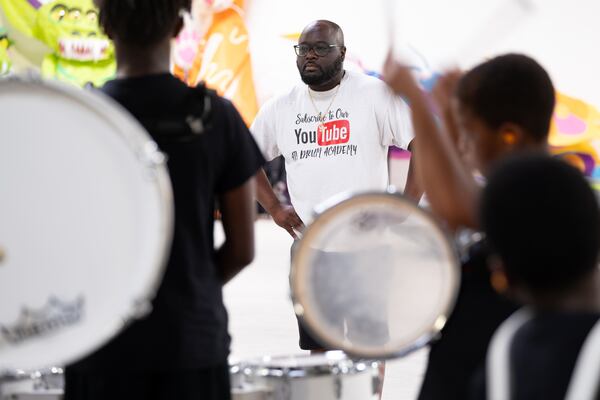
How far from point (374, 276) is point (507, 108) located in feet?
1.63

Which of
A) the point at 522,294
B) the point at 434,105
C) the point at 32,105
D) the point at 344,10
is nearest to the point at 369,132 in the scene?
the point at 434,105

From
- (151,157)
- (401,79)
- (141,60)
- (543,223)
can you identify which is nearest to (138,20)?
(141,60)

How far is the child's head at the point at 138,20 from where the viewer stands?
2275 millimetres

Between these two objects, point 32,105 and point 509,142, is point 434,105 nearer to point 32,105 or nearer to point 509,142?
point 509,142

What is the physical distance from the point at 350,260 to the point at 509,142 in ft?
1.52

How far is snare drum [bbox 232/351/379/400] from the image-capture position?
9.58ft

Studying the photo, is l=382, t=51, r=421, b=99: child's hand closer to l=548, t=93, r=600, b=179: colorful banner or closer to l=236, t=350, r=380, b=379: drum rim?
l=236, t=350, r=380, b=379: drum rim

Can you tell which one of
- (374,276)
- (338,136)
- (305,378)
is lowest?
(305,378)

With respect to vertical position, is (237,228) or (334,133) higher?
(237,228)

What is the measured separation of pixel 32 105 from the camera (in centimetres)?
204

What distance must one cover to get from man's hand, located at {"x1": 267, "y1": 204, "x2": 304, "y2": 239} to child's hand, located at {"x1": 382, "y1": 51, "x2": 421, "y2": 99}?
2.11 m

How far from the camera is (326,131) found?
178 inches

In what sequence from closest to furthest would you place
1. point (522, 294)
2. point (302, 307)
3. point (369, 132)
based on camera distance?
point (522, 294)
point (302, 307)
point (369, 132)

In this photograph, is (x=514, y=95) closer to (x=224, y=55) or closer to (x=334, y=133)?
(x=334, y=133)
